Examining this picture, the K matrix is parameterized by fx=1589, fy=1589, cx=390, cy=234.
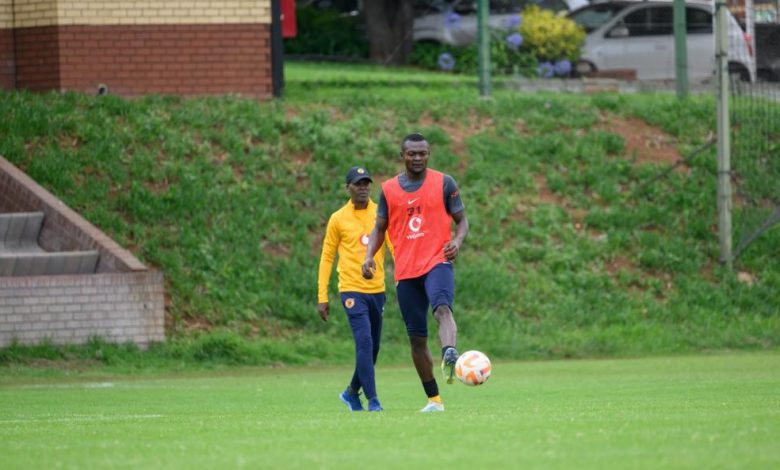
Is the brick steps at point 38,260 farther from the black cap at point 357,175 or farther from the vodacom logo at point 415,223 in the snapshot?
the vodacom logo at point 415,223

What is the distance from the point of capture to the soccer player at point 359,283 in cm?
1413

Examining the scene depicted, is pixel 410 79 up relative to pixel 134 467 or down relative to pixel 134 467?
up

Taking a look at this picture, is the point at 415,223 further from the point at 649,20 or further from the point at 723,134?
the point at 649,20

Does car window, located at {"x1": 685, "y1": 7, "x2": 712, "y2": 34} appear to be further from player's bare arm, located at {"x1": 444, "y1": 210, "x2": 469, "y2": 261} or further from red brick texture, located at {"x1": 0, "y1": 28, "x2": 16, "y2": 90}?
player's bare arm, located at {"x1": 444, "y1": 210, "x2": 469, "y2": 261}

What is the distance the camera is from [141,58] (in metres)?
27.6

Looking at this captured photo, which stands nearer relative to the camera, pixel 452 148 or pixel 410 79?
pixel 452 148

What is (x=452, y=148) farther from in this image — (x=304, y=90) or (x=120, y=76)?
(x=120, y=76)

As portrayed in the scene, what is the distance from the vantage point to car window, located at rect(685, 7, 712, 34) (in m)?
31.0

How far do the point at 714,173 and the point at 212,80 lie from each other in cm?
898

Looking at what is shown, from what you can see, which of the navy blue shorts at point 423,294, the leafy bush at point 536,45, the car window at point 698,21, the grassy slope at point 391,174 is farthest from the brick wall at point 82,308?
the car window at point 698,21

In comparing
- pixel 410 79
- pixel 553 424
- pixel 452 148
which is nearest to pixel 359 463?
pixel 553 424

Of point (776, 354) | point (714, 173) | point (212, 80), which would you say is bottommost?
point (776, 354)

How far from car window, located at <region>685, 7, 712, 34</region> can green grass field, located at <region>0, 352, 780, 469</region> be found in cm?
1260

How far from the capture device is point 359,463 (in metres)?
8.62
